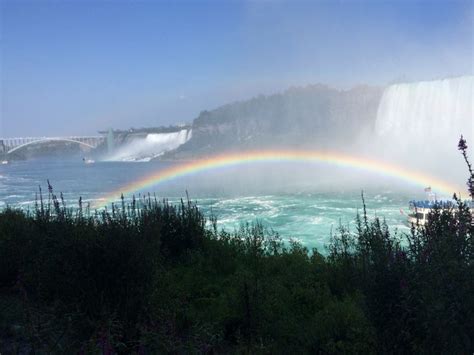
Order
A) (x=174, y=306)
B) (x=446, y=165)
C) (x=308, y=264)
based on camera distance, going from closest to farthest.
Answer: (x=174, y=306), (x=308, y=264), (x=446, y=165)

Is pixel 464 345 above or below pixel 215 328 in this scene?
above

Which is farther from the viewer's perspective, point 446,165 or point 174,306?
point 446,165

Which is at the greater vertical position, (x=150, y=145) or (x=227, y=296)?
(x=150, y=145)

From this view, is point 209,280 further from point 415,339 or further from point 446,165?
point 446,165

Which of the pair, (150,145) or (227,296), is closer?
(227,296)

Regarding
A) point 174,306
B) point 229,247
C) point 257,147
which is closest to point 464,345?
point 174,306
